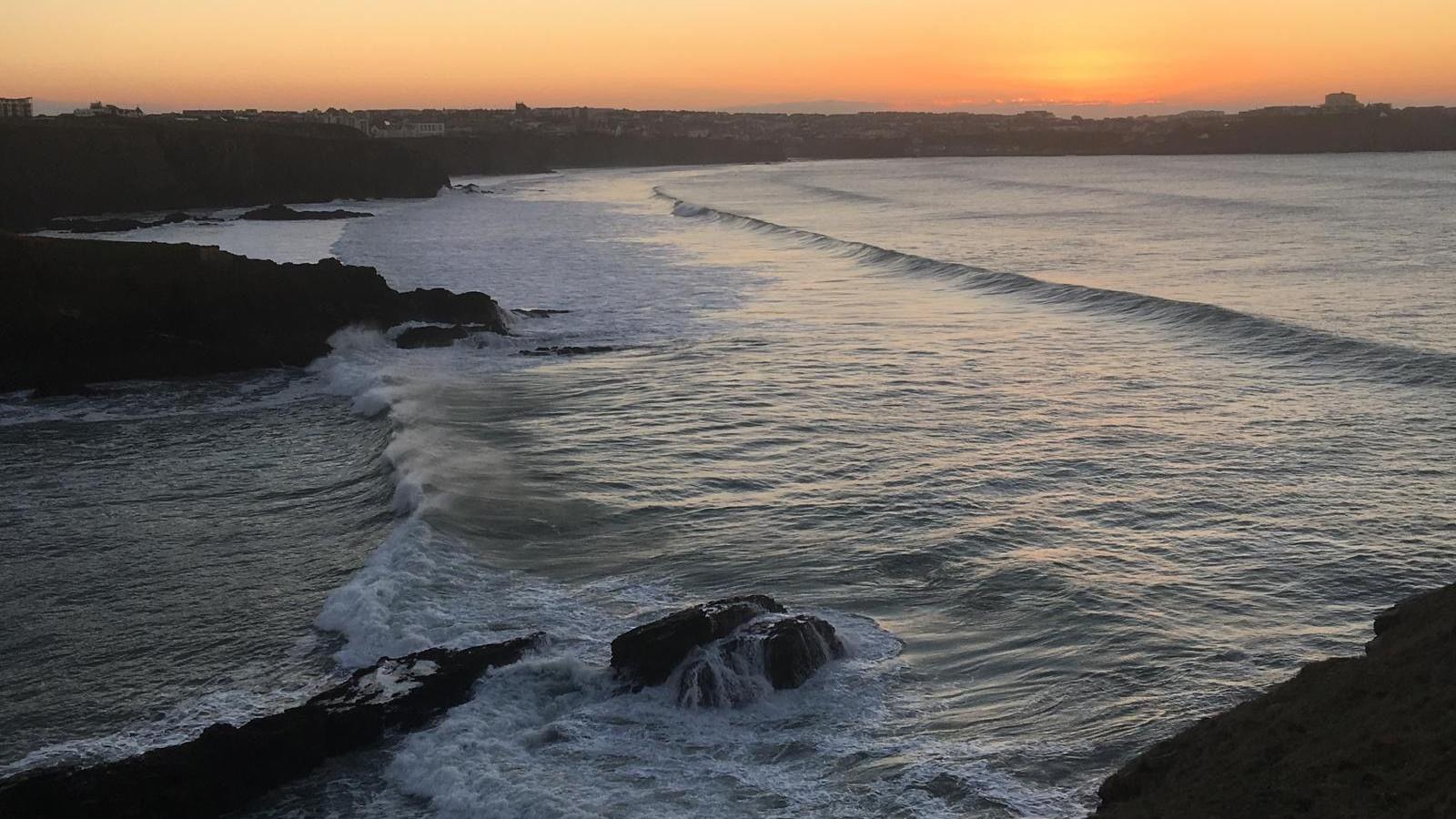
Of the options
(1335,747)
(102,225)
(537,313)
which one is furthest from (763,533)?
(102,225)

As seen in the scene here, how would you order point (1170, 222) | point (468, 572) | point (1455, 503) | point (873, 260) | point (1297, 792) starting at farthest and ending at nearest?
point (1170, 222) → point (873, 260) → point (1455, 503) → point (468, 572) → point (1297, 792)

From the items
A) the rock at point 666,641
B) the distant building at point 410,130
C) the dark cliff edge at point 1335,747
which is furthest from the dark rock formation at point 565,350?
the distant building at point 410,130

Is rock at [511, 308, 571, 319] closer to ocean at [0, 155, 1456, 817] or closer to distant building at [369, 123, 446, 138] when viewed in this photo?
ocean at [0, 155, 1456, 817]

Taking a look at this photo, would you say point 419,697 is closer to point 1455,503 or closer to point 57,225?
point 1455,503

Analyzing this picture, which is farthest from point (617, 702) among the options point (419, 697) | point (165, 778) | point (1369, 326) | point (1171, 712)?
point (1369, 326)

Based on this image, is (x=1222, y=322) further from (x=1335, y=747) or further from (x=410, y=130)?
(x=410, y=130)

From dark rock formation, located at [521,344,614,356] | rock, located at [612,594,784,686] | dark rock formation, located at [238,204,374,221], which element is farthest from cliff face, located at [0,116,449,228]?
rock, located at [612,594,784,686]

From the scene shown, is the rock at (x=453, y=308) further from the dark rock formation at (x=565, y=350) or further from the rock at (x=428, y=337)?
the dark rock formation at (x=565, y=350)
